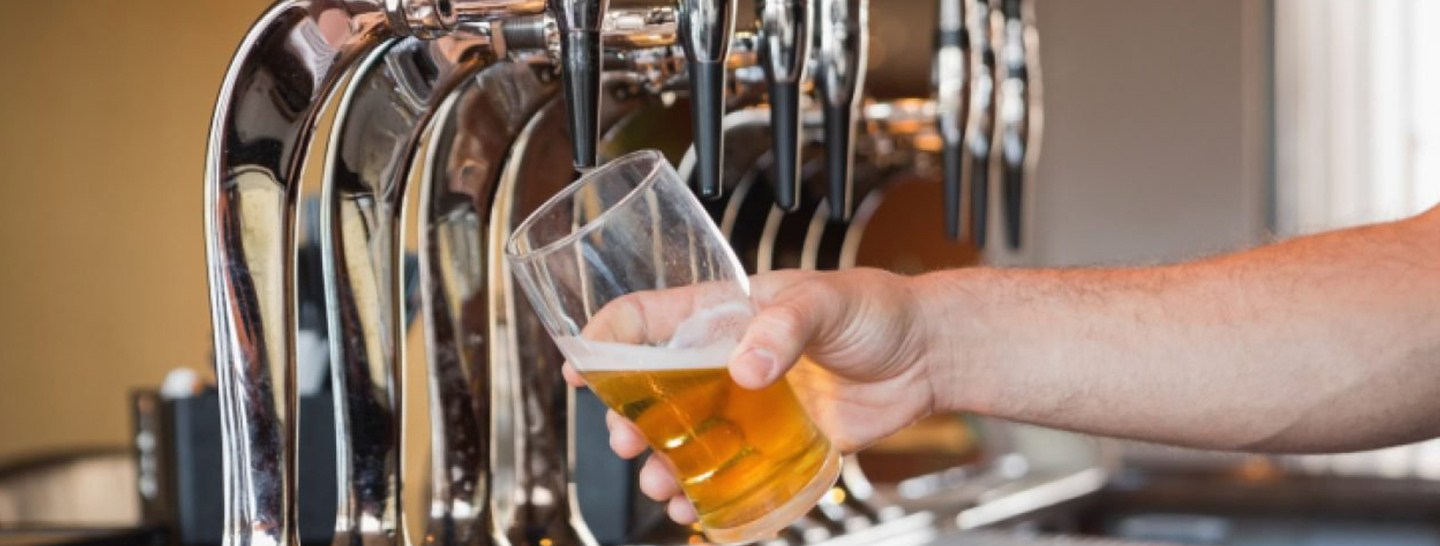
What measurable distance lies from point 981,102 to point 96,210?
1852 millimetres

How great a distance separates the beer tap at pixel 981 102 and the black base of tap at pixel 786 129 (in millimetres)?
492

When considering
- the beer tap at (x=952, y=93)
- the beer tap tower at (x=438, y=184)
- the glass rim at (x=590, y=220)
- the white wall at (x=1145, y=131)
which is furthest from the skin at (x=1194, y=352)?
the white wall at (x=1145, y=131)

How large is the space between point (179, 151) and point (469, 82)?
2.01 metres

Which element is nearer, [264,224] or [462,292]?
[264,224]

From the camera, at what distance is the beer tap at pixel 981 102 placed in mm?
1509

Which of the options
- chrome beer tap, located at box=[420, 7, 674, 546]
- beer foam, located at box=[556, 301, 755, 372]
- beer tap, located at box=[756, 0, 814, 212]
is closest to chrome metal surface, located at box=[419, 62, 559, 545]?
chrome beer tap, located at box=[420, 7, 674, 546]

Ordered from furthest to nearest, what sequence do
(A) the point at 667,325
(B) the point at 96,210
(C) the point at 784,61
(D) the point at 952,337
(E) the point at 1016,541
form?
1. (B) the point at 96,210
2. (E) the point at 1016,541
3. (D) the point at 952,337
4. (C) the point at 784,61
5. (A) the point at 667,325

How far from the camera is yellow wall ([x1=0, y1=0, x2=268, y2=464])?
8.98 feet

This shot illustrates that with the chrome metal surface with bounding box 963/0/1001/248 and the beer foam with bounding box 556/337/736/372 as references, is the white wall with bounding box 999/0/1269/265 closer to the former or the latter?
the chrome metal surface with bounding box 963/0/1001/248

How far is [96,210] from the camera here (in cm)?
288

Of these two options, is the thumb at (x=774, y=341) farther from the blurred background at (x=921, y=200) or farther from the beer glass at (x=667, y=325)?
the blurred background at (x=921, y=200)

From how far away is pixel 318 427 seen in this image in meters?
1.24

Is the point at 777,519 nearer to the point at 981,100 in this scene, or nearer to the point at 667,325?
the point at 667,325

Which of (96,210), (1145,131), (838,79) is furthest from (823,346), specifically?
(1145,131)
